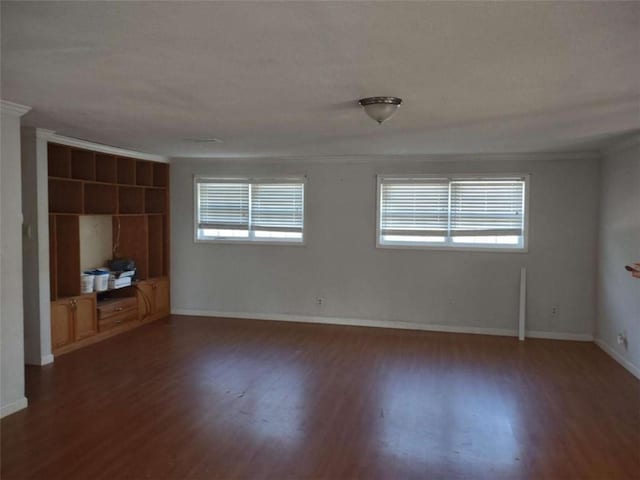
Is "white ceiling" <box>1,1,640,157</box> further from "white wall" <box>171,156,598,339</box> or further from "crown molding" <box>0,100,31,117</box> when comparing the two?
"white wall" <box>171,156,598,339</box>

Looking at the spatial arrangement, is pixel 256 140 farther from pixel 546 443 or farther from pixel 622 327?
pixel 622 327

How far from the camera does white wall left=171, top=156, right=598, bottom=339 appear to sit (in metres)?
6.00

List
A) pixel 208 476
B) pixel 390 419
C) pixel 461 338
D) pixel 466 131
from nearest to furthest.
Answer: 1. pixel 208 476
2. pixel 390 419
3. pixel 466 131
4. pixel 461 338

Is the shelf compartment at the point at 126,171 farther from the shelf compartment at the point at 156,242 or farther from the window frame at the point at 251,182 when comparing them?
the window frame at the point at 251,182

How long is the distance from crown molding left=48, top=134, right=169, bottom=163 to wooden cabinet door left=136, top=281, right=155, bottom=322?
1694 mm

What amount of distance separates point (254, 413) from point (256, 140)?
8.98ft

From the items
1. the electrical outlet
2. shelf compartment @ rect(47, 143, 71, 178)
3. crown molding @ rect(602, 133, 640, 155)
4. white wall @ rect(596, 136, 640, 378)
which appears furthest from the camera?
shelf compartment @ rect(47, 143, 71, 178)

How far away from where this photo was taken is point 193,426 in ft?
11.6

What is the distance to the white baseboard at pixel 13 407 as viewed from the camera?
3.64 metres

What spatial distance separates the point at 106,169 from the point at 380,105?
4.25m

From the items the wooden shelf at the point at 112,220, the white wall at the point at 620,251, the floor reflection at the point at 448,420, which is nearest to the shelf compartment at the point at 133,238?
the wooden shelf at the point at 112,220

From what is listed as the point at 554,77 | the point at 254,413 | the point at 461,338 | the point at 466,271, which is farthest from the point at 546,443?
the point at 466,271

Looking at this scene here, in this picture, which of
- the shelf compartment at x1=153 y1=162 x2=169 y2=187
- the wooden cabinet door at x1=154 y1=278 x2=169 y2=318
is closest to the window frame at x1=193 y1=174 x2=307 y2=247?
the shelf compartment at x1=153 y1=162 x2=169 y2=187

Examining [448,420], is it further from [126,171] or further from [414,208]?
[126,171]
